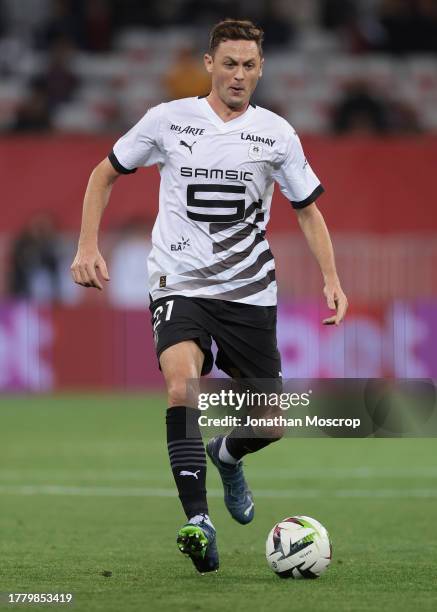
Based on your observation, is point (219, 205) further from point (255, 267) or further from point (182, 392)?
point (182, 392)

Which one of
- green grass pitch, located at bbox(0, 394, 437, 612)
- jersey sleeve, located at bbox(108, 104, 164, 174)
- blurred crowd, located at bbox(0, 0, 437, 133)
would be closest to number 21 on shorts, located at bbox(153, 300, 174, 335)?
jersey sleeve, located at bbox(108, 104, 164, 174)

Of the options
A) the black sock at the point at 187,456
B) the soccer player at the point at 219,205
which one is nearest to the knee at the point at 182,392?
the black sock at the point at 187,456

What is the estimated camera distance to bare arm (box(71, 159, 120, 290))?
6.77 m

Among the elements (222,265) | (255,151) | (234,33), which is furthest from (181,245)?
(234,33)

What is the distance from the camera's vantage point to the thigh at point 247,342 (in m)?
7.13

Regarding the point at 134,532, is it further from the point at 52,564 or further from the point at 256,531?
the point at 52,564

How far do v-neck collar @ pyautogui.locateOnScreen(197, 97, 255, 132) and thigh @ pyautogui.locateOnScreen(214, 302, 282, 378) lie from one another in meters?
0.82

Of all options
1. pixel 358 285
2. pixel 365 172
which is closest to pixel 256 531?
pixel 358 285

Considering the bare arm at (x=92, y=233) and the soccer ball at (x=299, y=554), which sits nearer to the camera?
the soccer ball at (x=299, y=554)

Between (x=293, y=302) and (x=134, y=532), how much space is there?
10737mm

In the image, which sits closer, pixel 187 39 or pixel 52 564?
pixel 52 564

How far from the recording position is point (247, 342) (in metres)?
7.20

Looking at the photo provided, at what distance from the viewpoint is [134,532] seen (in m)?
8.32

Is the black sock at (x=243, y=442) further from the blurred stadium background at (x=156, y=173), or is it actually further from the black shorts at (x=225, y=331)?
the blurred stadium background at (x=156, y=173)
